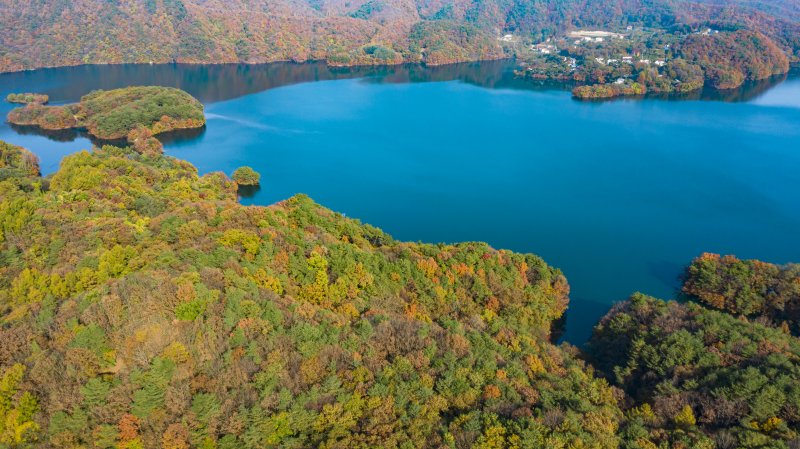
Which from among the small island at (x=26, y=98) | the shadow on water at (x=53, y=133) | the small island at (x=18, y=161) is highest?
the small island at (x=26, y=98)

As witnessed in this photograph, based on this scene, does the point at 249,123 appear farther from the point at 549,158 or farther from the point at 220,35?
the point at 220,35

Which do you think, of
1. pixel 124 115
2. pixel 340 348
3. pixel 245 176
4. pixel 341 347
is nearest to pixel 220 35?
pixel 124 115

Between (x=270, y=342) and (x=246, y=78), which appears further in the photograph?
(x=246, y=78)

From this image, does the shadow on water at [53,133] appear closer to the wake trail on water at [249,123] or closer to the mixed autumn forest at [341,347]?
the wake trail on water at [249,123]

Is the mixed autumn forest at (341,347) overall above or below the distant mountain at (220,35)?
below

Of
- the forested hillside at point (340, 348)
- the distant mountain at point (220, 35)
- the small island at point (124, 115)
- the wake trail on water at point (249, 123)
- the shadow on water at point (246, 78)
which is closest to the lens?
the forested hillside at point (340, 348)

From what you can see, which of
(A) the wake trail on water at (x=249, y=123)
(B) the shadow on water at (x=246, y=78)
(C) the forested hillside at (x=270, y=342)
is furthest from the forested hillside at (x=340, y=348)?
(B) the shadow on water at (x=246, y=78)

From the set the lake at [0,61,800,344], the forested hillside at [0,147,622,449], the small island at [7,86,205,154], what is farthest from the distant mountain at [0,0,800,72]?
the forested hillside at [0,147,622,449]

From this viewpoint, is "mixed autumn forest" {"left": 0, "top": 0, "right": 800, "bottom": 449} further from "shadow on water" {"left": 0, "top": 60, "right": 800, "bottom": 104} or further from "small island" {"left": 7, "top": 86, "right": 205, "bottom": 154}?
"shadow on water" {"left": 0, "top": 60, "right": 800, "bottom": 104}
